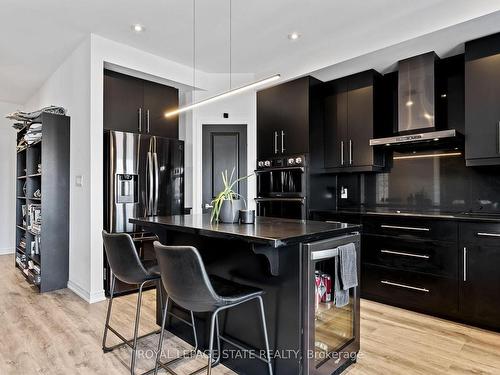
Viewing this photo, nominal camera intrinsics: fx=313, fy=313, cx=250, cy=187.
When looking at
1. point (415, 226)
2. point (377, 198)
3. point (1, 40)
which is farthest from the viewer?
point (377, 198)

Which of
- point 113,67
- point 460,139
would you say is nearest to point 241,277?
point 460,139

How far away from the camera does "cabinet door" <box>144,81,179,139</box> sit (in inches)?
159

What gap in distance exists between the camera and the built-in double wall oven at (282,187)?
380 centimetres

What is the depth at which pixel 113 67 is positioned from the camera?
12.3ft

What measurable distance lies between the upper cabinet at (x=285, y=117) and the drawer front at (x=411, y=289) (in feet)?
5.33

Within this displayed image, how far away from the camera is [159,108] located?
419 cm

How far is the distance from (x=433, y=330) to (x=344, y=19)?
2970mm

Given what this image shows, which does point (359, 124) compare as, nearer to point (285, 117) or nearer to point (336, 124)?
point (336, 124)

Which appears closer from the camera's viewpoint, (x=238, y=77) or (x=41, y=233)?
(x=41, y=233)

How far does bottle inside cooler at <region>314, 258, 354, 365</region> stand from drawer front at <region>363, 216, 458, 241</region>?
4.56 ft

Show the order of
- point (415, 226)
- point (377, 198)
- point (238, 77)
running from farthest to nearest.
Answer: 1. point (238, 77)
2. point (377, 198)
3. point (415, 226)

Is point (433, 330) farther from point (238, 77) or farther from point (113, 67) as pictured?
point (113, 67)

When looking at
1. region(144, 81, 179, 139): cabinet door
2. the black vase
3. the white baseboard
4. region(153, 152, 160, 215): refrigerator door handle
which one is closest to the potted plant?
the black vase

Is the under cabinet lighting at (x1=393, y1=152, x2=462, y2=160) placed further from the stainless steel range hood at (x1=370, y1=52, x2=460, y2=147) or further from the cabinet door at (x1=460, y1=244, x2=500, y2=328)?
the cabinet door at (x1=460, y1=244, x2=500, y2=328)
